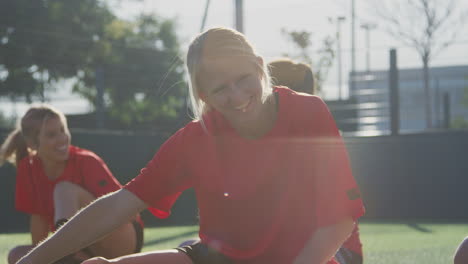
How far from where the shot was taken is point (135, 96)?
3406 centimetres

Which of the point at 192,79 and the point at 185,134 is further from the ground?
the point at 192,79

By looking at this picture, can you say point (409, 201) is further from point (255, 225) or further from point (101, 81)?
point (255, 225)

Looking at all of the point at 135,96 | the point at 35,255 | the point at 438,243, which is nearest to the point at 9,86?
the point at 135,96

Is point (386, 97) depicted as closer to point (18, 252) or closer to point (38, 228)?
point (38, 228)

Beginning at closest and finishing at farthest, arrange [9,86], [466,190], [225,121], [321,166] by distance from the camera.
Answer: [321,166], [225,121], [466,190], [9,86]

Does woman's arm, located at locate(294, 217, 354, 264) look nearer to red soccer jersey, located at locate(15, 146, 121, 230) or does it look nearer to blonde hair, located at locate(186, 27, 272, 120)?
blonde hair, located at locate(186, 27, 272, 120)

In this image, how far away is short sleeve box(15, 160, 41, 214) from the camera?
4.42 metres

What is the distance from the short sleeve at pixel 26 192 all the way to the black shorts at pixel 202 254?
2155mm

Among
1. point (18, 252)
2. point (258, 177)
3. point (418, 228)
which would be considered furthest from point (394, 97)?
point (258, 177)

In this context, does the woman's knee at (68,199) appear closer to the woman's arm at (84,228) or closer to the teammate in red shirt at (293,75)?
the teammate in red shirt at (293,75)

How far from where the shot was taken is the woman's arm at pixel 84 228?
2396 millimetres

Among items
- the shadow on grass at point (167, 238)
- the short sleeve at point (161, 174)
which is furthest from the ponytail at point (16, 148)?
the short sleeve at point (161, 174)

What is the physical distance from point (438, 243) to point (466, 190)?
140 inches

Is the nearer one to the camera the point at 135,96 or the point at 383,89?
the point at 383,89
